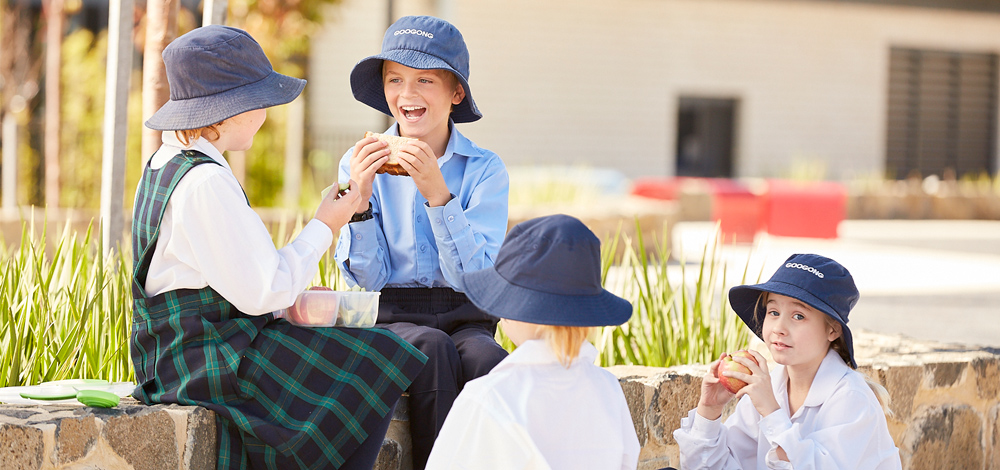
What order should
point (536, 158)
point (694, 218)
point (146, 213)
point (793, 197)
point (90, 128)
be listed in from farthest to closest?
point (536, 158)
point (694, 218)
point (793, 197)
point (90, 128)
point (146, 213)

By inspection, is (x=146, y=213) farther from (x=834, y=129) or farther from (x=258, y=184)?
(x=834, y=129)

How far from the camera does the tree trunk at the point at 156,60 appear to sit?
370cm

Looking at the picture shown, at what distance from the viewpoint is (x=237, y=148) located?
237 centimetres

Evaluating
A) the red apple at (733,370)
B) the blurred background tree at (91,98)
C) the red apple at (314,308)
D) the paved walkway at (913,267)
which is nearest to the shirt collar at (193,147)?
the red apple at (314,308)

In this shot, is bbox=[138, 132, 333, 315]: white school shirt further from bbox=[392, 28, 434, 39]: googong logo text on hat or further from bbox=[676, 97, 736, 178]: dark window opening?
bbox=[676, 97, 736, 178]: dark window opening

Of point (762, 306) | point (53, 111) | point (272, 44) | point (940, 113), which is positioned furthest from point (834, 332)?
point (940, 113)

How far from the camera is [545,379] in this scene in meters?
1.86

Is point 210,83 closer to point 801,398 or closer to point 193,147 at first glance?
point 193,147

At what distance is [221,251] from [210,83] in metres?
0.42

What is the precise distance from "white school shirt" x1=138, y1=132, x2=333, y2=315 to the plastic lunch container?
17 centimetres

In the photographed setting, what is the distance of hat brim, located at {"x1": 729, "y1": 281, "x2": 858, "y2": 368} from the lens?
7.79 ft

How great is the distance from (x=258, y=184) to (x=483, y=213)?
765cm

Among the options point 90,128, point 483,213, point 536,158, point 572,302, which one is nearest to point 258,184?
point 90,128

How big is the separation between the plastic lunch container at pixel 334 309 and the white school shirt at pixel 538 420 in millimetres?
653
